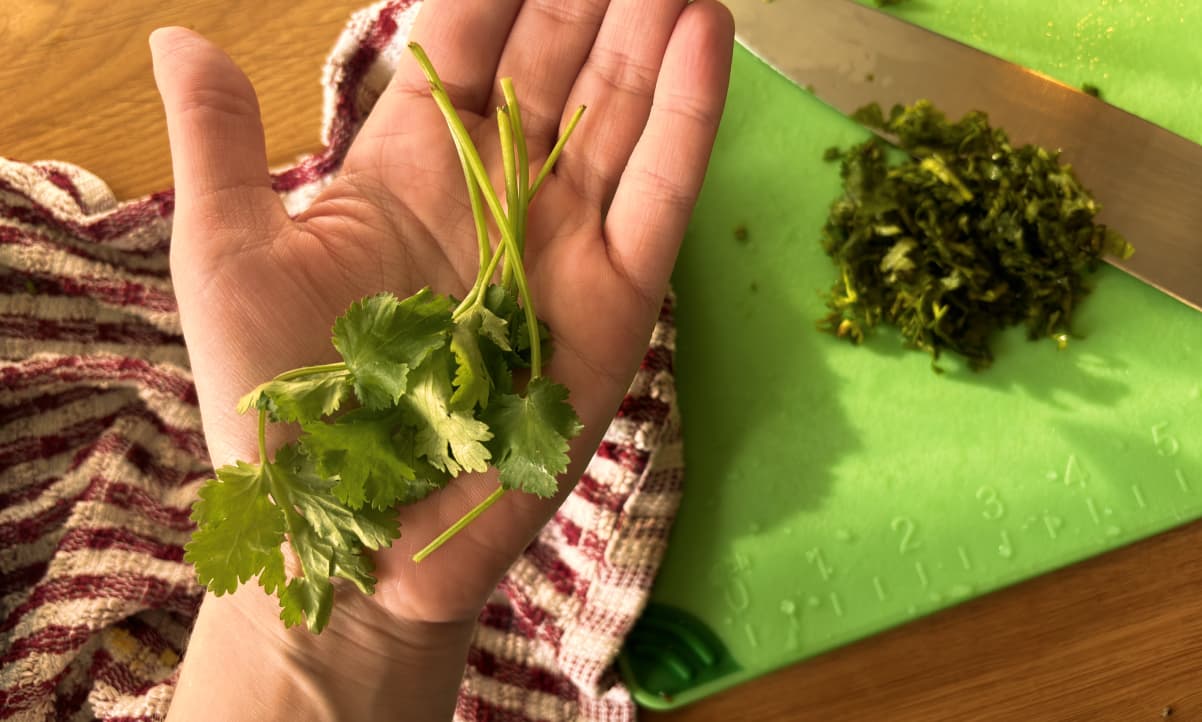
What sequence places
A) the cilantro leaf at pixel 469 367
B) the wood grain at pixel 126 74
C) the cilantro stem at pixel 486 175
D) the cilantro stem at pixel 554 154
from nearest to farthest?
the cilantro leaf at pixel 469 367 → the cilantro stem at pixel 486 175 → the cilantro stem at pixel 554 154 → the wood grain at pixel 126 74

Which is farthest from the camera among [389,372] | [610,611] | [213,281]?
[610,611]

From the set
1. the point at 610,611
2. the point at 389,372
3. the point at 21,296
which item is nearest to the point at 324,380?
the point at 389,372

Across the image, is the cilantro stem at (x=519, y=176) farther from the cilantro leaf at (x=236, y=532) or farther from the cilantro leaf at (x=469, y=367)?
the cilantro leaf at (x=236, y=532)

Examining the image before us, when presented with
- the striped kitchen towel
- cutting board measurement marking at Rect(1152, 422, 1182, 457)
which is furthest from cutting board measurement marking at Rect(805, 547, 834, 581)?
cutting board measurement marking at Rect(1152, 422, 1182, 457)

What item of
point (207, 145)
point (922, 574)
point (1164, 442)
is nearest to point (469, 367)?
point (207, 145)

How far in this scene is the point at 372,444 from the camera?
1.15 meters

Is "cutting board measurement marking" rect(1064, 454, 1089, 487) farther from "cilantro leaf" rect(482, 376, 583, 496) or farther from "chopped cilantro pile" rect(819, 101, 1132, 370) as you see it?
"cilantro leaf" rect(482, 376, 583, 496)

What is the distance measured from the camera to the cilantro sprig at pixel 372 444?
44.9 inches

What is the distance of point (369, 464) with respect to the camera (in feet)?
3.75

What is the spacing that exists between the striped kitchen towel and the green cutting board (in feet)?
0.40

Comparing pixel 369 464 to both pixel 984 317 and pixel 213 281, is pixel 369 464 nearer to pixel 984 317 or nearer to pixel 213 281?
pixel 213 281

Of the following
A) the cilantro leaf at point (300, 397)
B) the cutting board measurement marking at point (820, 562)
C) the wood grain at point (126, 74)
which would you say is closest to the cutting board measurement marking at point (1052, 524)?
the cutting board measurement marking at point (820, 562)

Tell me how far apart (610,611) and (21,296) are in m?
1.27

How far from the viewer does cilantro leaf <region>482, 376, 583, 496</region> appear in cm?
115
